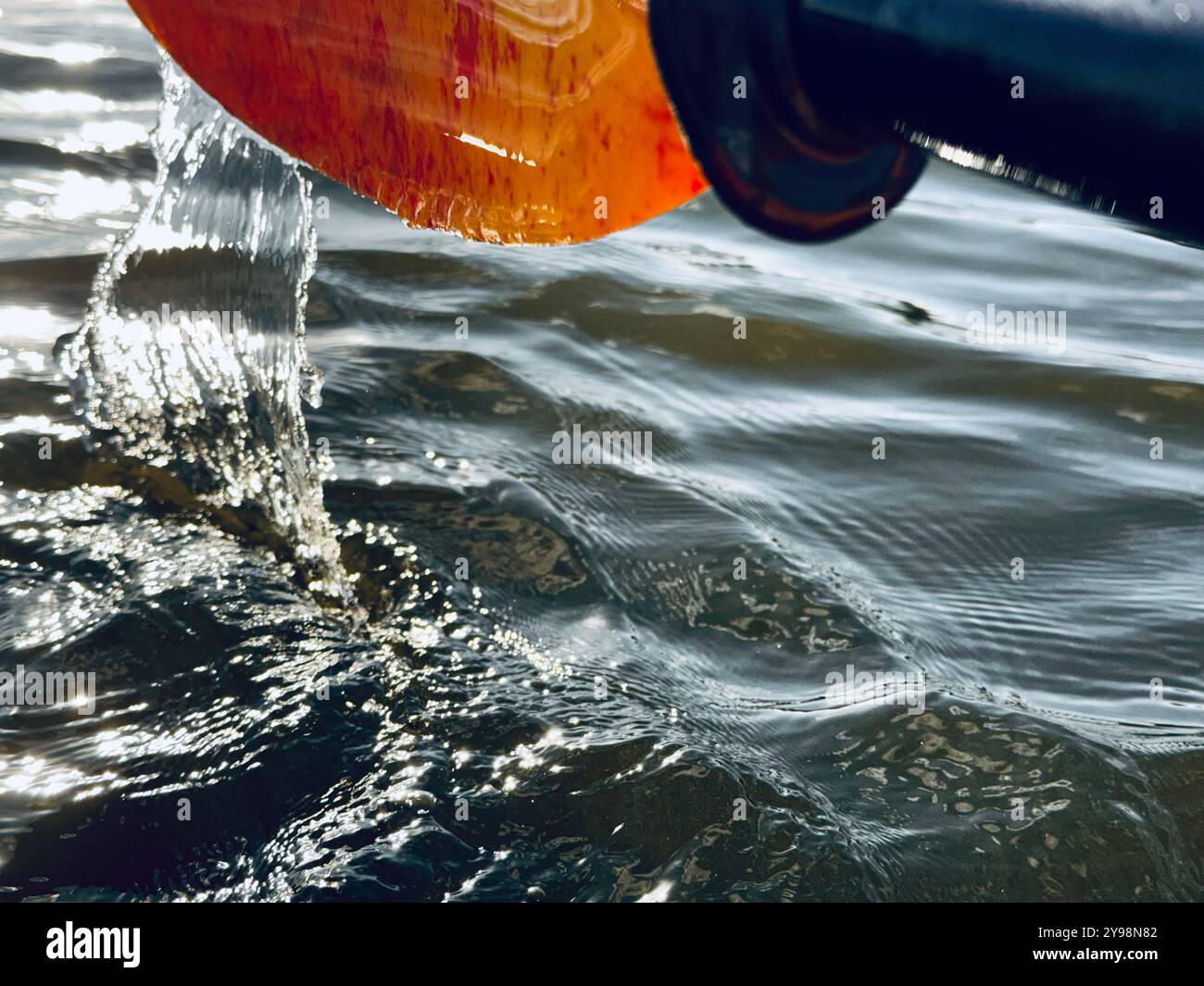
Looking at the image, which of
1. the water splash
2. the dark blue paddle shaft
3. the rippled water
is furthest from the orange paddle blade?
the dark blue paddle shaft

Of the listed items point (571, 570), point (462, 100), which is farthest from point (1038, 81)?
point (571, 570)

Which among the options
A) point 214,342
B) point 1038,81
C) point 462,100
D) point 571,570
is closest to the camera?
point 1038,81

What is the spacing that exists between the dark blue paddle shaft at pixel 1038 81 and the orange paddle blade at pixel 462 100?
649 mm

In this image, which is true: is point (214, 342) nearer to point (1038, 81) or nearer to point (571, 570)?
point (571, 570)

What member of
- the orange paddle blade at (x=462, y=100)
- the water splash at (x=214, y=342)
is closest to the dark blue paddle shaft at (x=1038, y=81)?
the orange paddle blade at (x=462, y=100)

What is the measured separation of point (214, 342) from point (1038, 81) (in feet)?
10.1

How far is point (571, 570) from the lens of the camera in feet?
9.05

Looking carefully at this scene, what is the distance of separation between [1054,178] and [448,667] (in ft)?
5.71

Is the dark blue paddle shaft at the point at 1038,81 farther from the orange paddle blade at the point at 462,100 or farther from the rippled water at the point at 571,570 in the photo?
the rippled water at the point at 571,570

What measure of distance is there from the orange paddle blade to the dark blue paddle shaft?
2.13 ft

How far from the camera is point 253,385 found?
3320 mm

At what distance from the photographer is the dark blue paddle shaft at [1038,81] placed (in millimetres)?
746
